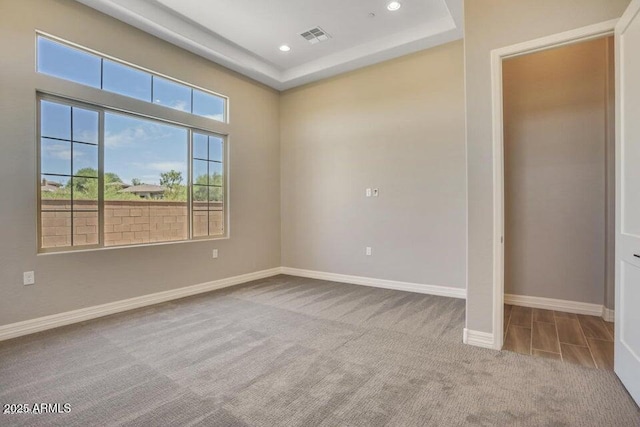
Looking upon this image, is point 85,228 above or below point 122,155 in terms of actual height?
below

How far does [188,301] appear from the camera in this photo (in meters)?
3.96

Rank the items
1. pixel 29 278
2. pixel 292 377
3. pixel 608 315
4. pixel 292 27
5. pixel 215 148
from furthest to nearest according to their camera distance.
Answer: pixel 215 148, pixel 292 27, pixel 608 315, pixel 29 278, pixel 292 377

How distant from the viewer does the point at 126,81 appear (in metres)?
3.71

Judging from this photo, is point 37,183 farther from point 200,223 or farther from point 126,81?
point 200,223

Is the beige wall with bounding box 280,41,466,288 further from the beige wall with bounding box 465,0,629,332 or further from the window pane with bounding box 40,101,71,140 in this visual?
the window pane with bounding box 40,101,71,140

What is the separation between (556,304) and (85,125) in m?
5.62

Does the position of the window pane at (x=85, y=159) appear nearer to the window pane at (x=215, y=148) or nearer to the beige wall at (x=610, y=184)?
the window pane at (x=215, y=148)

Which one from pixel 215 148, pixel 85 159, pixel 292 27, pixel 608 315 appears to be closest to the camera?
pixel 608 315

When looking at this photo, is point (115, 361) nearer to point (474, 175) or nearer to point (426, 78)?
point (474, 175)

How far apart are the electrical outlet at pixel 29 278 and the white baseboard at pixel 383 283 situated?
3431 mm

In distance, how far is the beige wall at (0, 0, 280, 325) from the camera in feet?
9.36

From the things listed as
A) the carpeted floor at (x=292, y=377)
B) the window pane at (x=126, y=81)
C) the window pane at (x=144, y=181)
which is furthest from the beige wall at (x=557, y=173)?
the window pane at (x=126, y=81)

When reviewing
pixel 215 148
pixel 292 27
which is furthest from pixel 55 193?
pixel 292 27

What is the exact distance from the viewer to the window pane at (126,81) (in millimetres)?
3545
